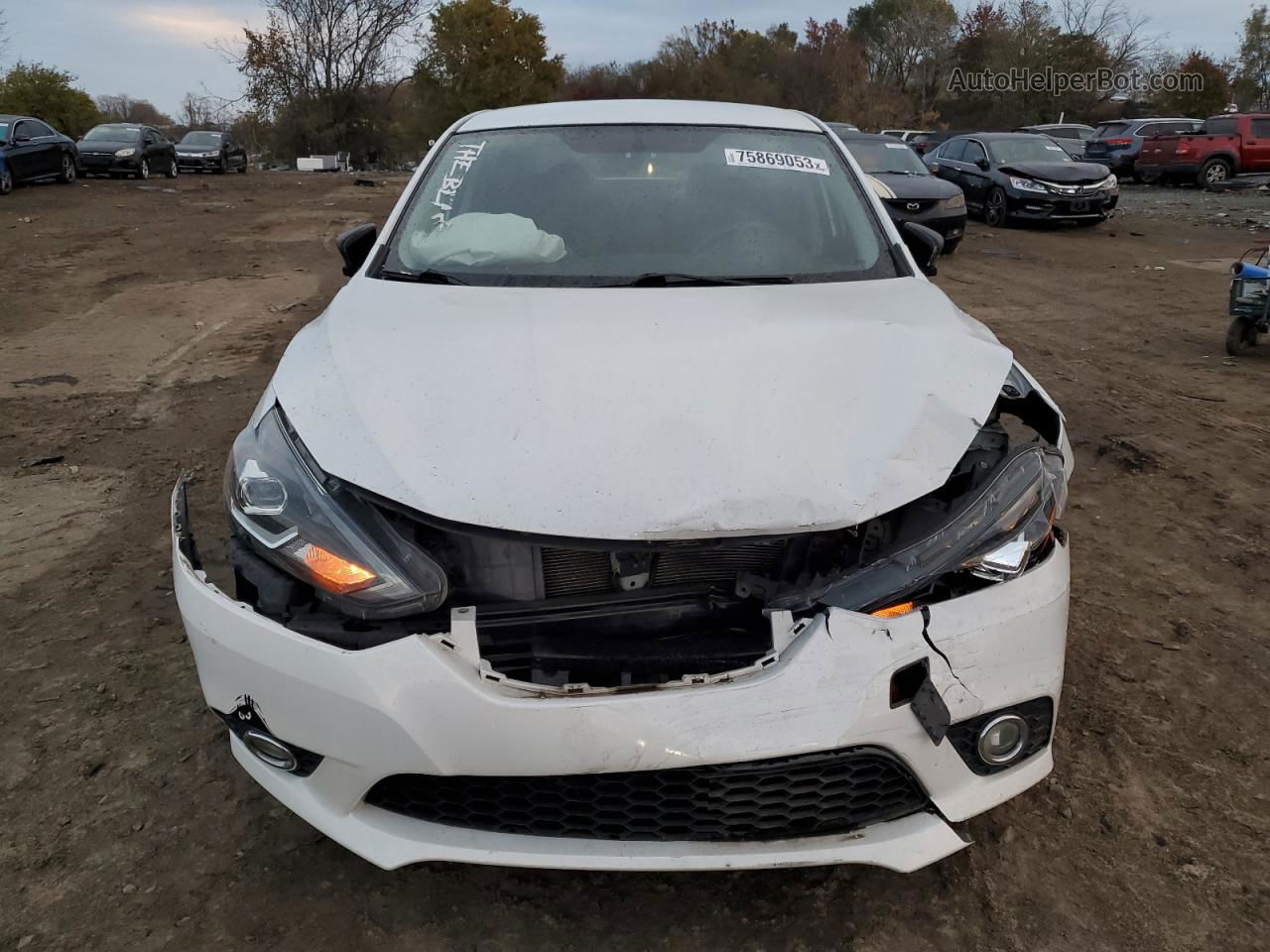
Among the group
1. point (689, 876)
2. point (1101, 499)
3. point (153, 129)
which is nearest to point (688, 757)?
point (689, 876)

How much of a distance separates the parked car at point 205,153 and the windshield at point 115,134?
4.64m

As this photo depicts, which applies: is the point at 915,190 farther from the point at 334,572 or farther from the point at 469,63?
the point at 469,63

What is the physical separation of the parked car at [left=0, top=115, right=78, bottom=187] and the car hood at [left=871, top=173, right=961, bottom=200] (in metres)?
15.3

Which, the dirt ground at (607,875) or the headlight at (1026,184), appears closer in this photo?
the dirt ground at (607,875)

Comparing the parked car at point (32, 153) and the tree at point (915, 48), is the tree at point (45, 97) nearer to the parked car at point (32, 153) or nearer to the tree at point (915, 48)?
the parked car at point (32, 153)

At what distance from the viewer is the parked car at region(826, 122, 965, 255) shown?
430 inches

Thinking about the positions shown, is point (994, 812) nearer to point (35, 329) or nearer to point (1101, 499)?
point (1101, 499)

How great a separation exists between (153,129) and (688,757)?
27673 millimetres

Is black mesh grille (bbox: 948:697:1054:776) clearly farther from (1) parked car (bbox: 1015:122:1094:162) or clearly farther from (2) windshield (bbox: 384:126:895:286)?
(1) parked car (bbox: 1015:122:1094:162)

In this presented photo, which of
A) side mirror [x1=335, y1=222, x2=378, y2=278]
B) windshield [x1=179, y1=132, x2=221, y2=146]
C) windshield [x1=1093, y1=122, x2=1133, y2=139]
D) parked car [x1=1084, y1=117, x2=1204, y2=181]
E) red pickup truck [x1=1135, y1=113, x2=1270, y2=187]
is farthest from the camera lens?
windshield [x1=179, y1=132, x2=221, y2=146]

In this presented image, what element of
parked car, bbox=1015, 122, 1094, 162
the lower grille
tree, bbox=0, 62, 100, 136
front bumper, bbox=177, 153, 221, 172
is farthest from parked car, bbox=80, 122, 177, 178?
the lower grille

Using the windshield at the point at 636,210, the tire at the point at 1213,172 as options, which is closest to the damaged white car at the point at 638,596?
the windshield at the point at 636,210

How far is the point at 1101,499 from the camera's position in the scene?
3.99 metres

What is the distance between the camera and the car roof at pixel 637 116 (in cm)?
335
